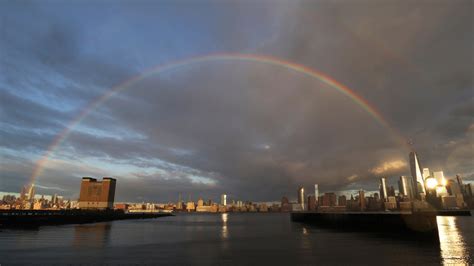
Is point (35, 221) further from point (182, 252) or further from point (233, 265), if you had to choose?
point (233, 265)

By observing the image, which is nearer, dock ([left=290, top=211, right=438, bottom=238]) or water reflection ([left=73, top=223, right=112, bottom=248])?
water reflection ([left=73, top=223, right=112, bottom=248])

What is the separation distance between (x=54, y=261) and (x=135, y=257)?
7.40m

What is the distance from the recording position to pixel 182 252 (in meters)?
35.5

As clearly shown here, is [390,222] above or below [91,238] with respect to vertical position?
above

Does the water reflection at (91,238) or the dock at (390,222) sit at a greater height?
the dock at (390,222)

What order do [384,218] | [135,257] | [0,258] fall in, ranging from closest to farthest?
[0,258], [135,257], [384,218]

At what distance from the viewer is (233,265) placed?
26.8 metres

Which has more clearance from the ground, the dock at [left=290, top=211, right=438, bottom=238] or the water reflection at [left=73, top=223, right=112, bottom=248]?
the dock at [left=290, top=211, right=438, bottom=238]

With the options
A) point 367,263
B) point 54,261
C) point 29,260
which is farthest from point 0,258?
point 367,263

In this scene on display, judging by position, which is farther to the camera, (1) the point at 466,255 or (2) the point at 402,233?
(2) the point at 402,233

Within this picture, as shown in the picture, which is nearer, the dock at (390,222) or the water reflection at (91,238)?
the water reflection at (91,238)

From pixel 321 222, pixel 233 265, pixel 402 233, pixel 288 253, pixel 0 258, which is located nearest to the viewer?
pixel 233 265

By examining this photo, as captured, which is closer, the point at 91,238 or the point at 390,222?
the point at 91,238

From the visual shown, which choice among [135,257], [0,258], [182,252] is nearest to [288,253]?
[182,252]
